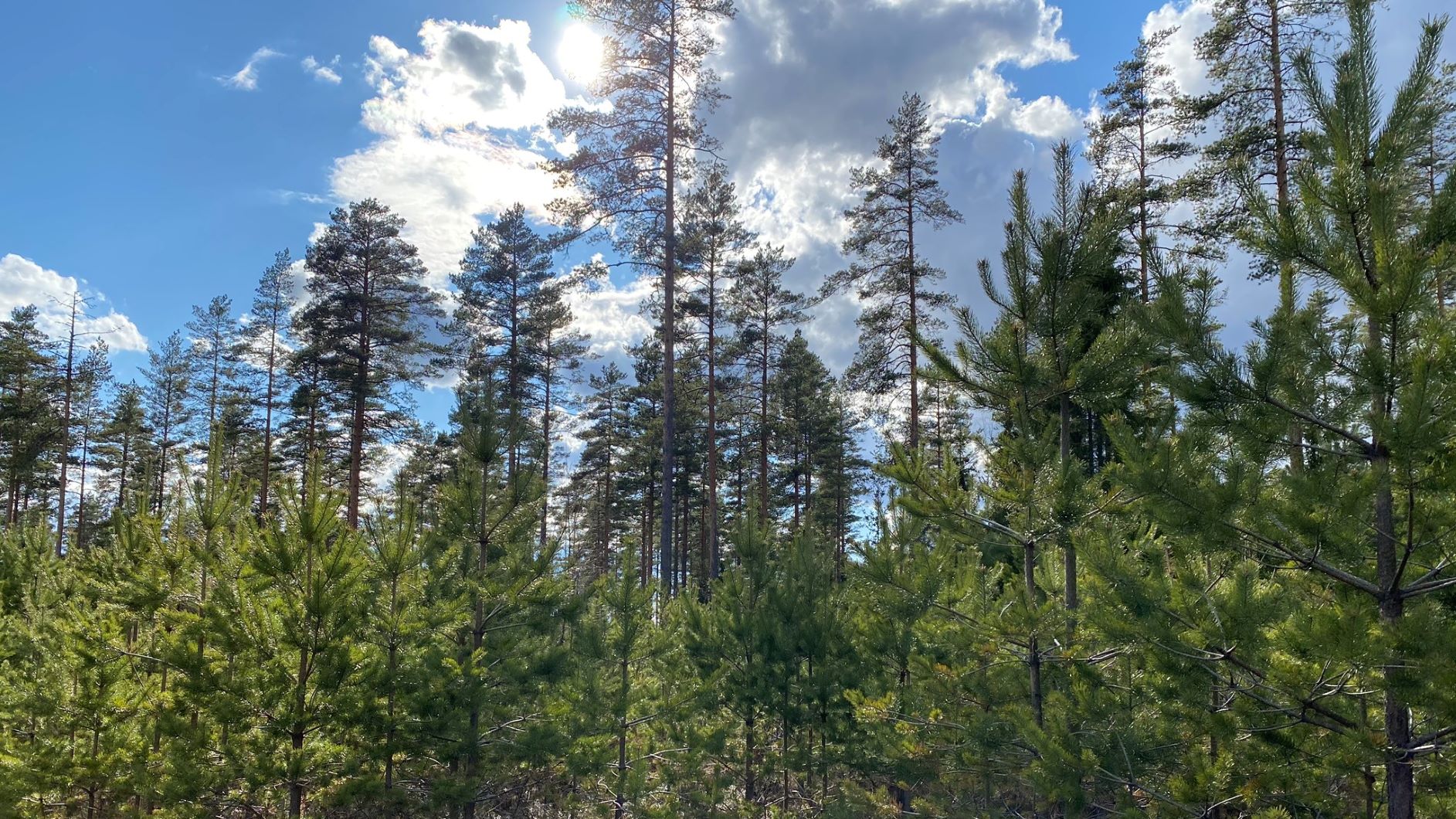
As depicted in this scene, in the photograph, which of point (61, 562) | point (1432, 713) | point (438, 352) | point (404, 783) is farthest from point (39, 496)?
point (1432, 713)

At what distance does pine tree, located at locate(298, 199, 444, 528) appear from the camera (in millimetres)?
19328

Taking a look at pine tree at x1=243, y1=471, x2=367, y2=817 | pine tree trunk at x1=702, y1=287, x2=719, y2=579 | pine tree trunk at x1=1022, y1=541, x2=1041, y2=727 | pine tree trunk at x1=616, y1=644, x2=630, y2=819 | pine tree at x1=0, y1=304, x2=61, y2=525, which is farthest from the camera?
pine tree at x1=0, y1=304, x2=61, y2=525

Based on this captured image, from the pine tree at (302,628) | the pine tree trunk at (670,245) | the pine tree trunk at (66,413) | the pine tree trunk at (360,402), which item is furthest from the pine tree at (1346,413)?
the pine tree trunk at (66,413)

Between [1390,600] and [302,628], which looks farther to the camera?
[302,628]

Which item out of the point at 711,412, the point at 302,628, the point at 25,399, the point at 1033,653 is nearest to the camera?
the point at 1033,653

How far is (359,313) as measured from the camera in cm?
1975

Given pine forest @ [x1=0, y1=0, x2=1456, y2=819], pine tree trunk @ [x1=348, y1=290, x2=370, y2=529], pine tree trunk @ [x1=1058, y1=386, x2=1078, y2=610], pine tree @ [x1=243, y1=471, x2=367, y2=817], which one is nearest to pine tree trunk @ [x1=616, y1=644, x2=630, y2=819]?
pine forest @ [x1=0, y1=0, x2=1456, y2=819]

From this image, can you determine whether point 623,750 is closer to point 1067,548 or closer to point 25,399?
point 1067,548

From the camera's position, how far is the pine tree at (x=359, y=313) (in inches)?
761

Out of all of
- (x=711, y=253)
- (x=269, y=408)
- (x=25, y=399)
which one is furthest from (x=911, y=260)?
(x=25, y=399)

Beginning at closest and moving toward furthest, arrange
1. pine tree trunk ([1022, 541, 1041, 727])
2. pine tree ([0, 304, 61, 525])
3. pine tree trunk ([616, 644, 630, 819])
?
pine tree trunk ([1022, 541, 1041, 727])
pine tree trunk ([616, 644, 630, 819])
pine tree ([0, 304, 61, 525])

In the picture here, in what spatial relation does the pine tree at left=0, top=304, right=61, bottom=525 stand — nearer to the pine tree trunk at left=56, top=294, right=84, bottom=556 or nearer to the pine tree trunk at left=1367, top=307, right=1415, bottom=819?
the pine tree trunk at left=56, top=294, right=84, bottom=556

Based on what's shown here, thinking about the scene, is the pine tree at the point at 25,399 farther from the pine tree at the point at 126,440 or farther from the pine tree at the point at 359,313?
the pine tree at the point at 359,313

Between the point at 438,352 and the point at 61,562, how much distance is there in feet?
39.3
